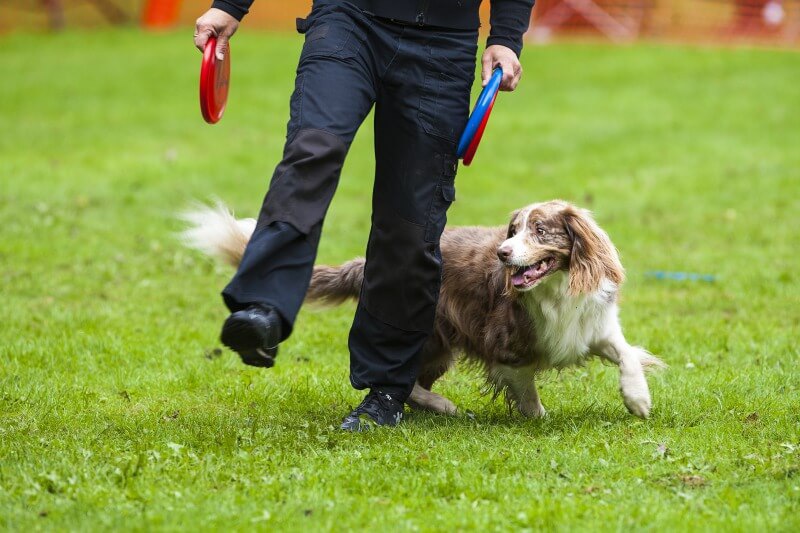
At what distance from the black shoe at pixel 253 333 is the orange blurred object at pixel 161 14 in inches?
953

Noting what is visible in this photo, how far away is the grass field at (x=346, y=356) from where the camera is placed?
4.18 meters

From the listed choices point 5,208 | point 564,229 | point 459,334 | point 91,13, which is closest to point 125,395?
point 459,334

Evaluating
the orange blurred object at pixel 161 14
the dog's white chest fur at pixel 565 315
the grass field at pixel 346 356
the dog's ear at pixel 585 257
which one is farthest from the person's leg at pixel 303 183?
the orange blurred object at pixel 161 14

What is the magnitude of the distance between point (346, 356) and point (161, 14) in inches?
872

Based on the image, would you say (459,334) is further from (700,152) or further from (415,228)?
(700,152)

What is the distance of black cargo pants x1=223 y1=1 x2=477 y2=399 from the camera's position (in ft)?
14.8

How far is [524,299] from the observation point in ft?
17.7

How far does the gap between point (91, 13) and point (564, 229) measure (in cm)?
2467

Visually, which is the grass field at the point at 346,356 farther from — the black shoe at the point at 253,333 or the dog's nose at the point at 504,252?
the dog's nose at the point at 504,252

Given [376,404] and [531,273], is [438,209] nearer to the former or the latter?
[531,273]

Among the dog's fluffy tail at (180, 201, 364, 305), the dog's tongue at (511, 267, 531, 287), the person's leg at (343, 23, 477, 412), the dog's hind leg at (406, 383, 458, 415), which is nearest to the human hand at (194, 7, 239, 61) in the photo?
the person's leg at (343, 23, 477, 412)

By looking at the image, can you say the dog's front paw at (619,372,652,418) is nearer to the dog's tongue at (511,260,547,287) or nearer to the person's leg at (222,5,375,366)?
the dog's tongue at (511,260,547,287)

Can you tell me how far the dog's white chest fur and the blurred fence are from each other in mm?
18891

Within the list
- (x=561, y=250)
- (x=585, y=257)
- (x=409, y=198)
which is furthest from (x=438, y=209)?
(x=585, y=257)
